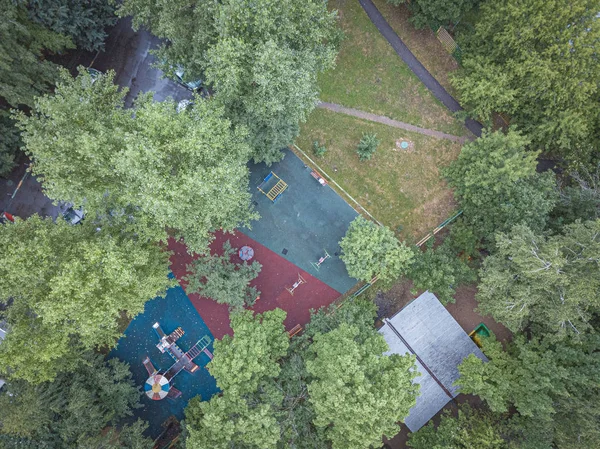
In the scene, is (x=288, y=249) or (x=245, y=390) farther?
(x=288, y=249)

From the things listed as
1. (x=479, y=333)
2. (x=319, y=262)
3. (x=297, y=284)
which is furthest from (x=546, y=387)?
(x=297, y=284)

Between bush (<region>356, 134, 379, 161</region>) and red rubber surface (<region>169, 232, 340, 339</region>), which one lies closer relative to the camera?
red rubber surface (<region>169, 232, 340, 339</region>)

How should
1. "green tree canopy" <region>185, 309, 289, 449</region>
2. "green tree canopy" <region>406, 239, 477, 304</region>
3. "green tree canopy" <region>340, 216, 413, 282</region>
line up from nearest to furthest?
"green tree canopy" <region>185, 309, 289, 449</region>, "green tree canopy" <region>340, 216, 413, 282</region>, "green tree canopy" <region>406, 239, 477, 304</region>

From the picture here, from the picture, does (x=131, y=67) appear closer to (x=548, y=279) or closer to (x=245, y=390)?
(x=245, y=390)

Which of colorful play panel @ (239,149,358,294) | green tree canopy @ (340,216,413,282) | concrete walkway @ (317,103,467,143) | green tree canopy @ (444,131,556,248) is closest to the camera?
green tree canopy @ (444,131,556,248)

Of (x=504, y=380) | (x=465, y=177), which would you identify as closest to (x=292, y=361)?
(x=504, y=380)

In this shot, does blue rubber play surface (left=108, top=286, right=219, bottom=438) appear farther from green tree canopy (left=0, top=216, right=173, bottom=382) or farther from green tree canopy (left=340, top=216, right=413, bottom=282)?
green tree canopy (left=340, top=216, right=413, bottom=282)

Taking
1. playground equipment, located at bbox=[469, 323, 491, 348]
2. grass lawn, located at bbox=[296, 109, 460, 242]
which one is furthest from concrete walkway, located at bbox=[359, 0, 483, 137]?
playground equipment, located at bbox=[469, 323, 491, 348]

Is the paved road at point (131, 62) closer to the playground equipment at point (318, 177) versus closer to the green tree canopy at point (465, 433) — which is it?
the playground equipment at point (318, 177)

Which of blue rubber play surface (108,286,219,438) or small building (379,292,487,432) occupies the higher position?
blue rubber play surface (108,286,219,438)
